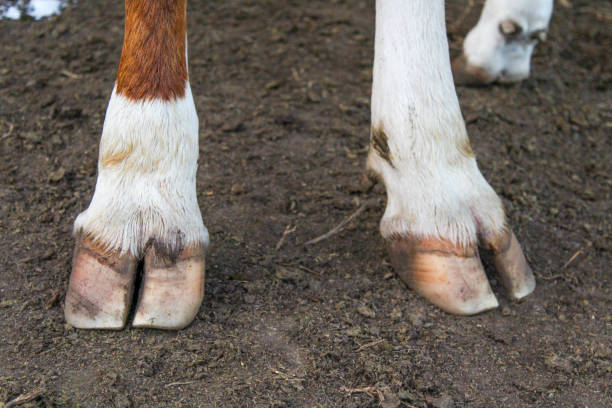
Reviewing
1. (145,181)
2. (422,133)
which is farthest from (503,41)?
(145,181)

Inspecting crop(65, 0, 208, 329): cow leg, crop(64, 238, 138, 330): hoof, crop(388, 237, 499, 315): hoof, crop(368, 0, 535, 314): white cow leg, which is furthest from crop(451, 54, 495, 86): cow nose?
crop(64, 238, 138, 330): hoof

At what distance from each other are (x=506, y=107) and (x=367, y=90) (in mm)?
573

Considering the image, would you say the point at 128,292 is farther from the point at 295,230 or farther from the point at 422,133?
the point at 422,133

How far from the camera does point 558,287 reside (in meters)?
2.16

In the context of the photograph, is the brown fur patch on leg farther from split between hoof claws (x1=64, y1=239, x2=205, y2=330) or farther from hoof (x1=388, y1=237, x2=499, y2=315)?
split between hoof claws (x1=64, y1=239, x2=205, y2=330)

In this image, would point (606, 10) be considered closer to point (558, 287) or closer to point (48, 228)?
point (558, 287)

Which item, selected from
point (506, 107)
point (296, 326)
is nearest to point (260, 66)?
point (506, 107)

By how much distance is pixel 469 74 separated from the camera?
10.2ft

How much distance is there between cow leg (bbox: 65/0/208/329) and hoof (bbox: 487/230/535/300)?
783 mm

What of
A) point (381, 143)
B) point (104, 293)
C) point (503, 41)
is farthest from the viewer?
point (503, 41)

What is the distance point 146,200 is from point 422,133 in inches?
29.5

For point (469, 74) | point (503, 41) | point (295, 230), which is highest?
point (503, 41)

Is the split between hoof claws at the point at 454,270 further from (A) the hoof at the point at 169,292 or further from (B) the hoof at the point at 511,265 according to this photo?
(A) the hoof at the point at 169,292

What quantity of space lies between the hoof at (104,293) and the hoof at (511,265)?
37.1 inches
